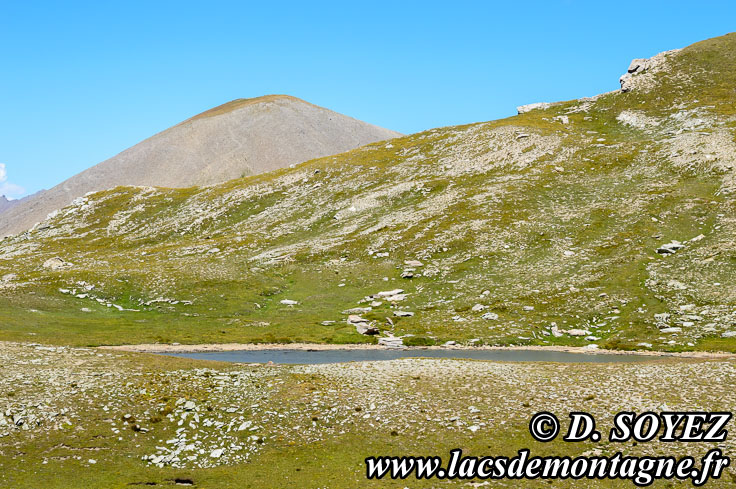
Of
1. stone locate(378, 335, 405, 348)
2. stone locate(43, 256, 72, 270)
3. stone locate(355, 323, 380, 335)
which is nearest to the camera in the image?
stone locate(378, 335, 405, 348)

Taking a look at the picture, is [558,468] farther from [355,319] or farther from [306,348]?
[355,319]

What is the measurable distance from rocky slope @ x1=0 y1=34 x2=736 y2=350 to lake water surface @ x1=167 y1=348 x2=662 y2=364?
466 centimetres

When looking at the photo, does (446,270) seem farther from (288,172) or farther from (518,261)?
(288,172)

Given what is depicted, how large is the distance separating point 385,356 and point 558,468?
35283mm

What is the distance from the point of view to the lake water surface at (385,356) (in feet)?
188

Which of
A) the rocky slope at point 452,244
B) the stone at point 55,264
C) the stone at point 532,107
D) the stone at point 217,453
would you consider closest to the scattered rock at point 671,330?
the rocky slope at point 452,244

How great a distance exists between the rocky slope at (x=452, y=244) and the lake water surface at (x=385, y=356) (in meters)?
4.66

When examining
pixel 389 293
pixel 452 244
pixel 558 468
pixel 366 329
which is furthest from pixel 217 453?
pixel 452 244

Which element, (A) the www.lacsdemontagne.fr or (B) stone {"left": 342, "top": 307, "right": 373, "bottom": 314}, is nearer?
(A) the www.lacsdemontagne.fr

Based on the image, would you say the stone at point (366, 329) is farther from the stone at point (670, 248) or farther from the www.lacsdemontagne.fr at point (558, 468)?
the stone at point (670, 248)

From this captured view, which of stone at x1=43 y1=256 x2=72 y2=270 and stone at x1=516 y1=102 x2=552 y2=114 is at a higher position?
stone at x1=516 y1=102 x2=552 y2=114

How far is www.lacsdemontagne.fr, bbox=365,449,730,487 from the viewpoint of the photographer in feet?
83.8

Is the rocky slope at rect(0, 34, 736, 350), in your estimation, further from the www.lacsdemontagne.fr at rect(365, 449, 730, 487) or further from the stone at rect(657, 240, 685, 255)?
the www.lacsdemontagne.fr at rect(365, 449, 730, 487)

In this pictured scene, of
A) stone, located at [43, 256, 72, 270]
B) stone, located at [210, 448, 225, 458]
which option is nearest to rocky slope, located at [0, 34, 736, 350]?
stone, located at [43, 256, 72, 270]
